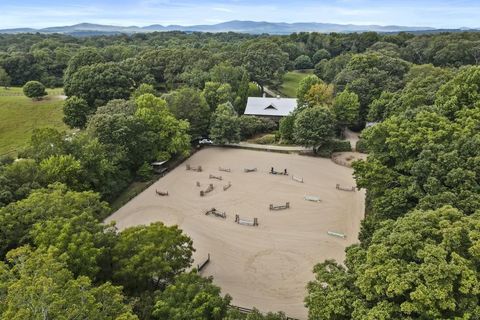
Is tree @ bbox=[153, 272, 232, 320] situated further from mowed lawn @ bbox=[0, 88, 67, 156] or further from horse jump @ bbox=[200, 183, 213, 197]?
mowed lawn @ bbox=[0, 88, 67, 156]

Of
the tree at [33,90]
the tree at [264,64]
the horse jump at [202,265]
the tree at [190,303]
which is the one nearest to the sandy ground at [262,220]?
the horse jump at [202,265]

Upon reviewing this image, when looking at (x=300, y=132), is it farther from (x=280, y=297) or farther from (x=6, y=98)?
(x=6, y=98)

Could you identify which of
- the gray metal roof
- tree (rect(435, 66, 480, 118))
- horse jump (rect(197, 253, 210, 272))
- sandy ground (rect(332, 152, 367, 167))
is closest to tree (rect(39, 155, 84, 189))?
horse jump (rect(197, 253, 210, 272))

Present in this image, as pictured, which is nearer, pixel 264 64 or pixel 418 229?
pixel 418 229

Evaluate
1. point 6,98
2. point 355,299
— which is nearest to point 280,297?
point 355,299

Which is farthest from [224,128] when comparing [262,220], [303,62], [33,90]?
[303,62]

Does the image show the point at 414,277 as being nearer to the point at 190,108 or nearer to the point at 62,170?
the point at 62,170

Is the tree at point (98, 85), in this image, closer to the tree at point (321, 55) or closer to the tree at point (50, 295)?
the tree at point (50, 295)
